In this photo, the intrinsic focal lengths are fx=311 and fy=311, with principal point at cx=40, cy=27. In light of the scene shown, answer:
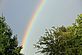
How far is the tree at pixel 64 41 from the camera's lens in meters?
42.7

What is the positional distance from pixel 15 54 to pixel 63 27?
14.2 meters

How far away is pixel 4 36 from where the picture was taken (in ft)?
124

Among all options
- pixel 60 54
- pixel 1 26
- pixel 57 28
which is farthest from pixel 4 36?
pixel 57 28

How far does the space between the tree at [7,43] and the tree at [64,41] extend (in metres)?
7.53

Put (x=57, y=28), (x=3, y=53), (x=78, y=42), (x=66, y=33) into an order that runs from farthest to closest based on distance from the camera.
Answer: (x=57, y=28) → (x=66, y=33) → (x=78, y=42) → (x=3, y=53)

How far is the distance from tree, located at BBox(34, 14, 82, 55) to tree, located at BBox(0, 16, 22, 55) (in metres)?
7.53

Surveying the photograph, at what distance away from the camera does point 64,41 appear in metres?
44.6

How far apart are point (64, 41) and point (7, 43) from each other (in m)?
10.4

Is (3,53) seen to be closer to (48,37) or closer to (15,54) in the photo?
(15,54)

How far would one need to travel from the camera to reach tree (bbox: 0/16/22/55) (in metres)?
36.6

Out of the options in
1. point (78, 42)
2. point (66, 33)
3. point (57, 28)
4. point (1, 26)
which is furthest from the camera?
point (57, 28)

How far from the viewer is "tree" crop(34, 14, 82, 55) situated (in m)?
42.7

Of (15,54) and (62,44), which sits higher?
(62,44)

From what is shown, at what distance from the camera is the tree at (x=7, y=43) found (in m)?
36.6
